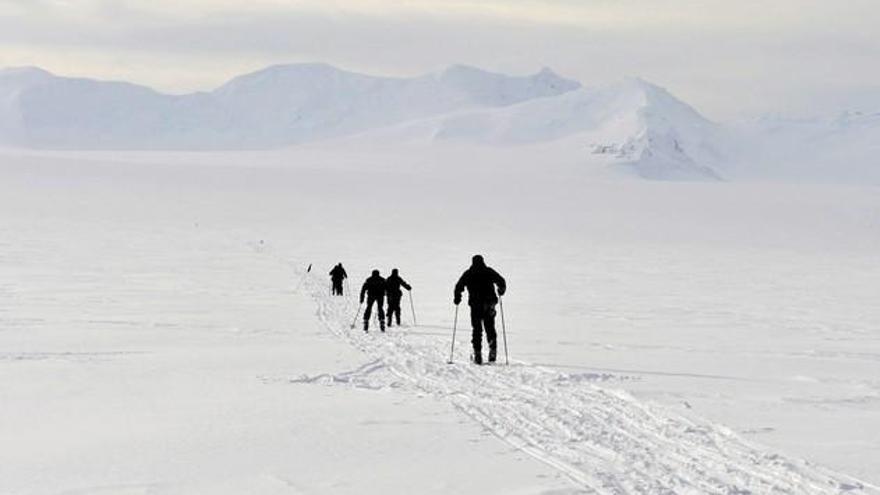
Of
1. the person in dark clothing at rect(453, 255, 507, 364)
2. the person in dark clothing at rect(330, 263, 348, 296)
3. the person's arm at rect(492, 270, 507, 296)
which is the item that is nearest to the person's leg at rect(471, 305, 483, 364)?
the person in dark clothing at rect(453, 255, 507, 364)

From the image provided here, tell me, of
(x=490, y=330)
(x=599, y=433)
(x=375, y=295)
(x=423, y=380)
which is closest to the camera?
(x=599, y=433)

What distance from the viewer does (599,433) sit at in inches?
308

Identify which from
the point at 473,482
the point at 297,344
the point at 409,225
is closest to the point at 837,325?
the point at 297,344

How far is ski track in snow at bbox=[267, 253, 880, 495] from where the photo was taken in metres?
6.48

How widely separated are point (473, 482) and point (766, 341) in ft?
34.1

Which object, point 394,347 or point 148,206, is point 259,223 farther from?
point 394,347

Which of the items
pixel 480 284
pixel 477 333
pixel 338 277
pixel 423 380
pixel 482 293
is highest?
pixel 338 277

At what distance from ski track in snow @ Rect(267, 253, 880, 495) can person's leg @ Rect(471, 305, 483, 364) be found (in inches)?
5.8

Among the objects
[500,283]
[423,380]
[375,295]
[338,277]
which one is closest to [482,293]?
[500,283]

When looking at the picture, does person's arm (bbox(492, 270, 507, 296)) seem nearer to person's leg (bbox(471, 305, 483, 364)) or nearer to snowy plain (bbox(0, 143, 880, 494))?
person's leg (bbox(471, 305, 483, 364))

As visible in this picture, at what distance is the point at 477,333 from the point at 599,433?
4.32 m

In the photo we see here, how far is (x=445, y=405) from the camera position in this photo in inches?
354

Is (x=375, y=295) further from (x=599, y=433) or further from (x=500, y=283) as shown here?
(x=599, y=433)

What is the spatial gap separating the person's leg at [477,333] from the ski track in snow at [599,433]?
5.8 inches
